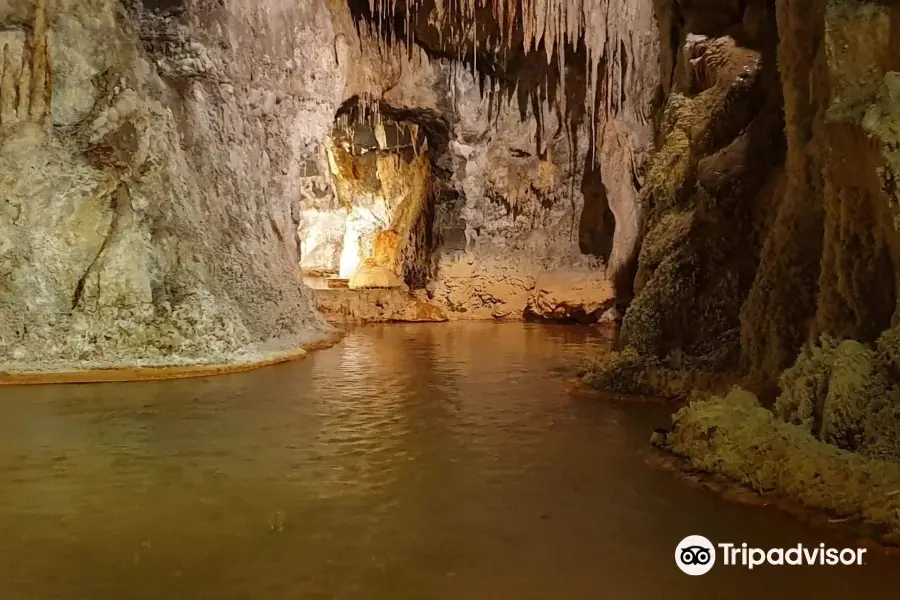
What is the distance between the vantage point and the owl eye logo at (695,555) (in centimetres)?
294

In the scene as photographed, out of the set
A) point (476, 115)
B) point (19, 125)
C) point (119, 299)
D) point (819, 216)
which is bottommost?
point (119, 299)

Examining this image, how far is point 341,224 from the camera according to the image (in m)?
23.0

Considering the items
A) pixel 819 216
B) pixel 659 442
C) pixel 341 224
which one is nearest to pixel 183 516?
pixel 659 442

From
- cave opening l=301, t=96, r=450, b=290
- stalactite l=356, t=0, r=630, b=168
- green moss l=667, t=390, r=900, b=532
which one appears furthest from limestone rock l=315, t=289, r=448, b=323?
green moss l=667, t=390, r=900, b=532

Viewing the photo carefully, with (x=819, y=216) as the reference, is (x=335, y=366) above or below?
below

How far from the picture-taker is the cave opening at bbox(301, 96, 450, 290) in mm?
17047

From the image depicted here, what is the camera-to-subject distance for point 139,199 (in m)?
8.59

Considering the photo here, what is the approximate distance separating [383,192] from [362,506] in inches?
677

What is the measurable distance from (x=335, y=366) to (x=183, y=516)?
17.0ft

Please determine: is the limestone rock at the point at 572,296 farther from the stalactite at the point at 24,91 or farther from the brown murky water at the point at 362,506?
the stalactite at the point at 24,91

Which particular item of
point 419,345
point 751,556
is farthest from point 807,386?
point 419,345

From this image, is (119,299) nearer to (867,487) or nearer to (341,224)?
(867,487)

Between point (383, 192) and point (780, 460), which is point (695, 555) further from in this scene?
point (383, 192)

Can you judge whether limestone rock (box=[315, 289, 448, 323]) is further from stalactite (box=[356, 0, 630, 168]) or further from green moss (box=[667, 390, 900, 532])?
green moss (box=[667, 390, 900, 532])
